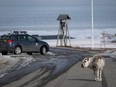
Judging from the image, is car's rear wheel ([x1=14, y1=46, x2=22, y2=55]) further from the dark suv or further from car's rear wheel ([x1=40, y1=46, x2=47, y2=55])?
car's rear wheel ([x1=40, y1=46, x2=47, y2=55])

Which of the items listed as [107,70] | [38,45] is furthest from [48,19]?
[107,70]

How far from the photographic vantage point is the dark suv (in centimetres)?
3269

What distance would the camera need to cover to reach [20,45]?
33.1m

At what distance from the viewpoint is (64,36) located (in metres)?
52.3

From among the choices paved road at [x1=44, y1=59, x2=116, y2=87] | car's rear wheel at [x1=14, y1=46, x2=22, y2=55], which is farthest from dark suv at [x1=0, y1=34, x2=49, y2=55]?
paved road at [x1=44, y1=59, x2=116, y2=87]

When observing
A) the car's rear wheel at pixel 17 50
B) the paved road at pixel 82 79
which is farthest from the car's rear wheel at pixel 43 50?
the paved road at pixel 82 79

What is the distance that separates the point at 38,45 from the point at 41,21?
138 metres

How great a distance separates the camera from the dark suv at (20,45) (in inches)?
1287

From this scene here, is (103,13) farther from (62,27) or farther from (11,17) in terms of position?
(62,27)

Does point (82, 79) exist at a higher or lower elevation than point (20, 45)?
lower

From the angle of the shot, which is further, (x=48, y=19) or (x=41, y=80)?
(x=48, y=19)

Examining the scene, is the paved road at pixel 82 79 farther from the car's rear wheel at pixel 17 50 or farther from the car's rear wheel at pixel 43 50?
the car's rear wheel at pixel 43 50

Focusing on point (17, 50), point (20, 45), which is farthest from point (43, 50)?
point (17, 50)

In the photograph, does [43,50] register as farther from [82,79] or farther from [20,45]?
[82,79]
